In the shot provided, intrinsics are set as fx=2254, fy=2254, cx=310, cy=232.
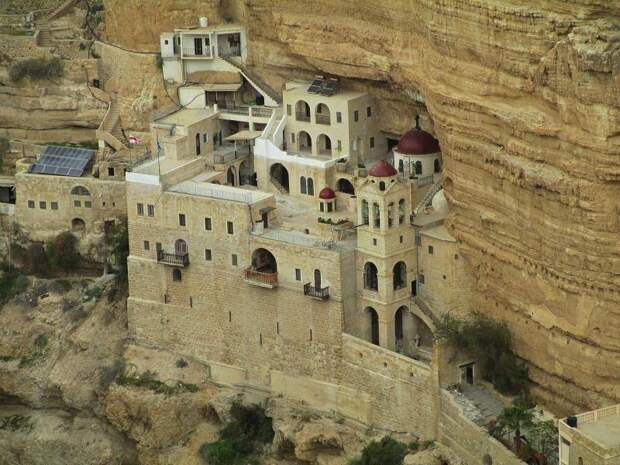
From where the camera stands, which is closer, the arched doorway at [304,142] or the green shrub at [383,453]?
the green shrub at [383,453]

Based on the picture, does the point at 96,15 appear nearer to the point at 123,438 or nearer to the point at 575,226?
the point at 123,438

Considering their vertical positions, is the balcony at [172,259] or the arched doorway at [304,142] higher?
the arched doorway at [304,142]

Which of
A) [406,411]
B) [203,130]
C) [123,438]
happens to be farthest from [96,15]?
[406,411]

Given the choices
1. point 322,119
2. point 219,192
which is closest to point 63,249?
point 219,192

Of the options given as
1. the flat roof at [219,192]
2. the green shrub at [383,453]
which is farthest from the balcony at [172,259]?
the green shrub at [383,453]

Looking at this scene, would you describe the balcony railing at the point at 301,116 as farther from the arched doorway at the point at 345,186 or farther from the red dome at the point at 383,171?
the red dome at the point at 383,171

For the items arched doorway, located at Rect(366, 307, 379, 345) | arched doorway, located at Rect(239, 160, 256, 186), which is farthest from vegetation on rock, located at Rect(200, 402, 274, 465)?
arched doorway, located at Rect(239, 160, 256, 186)
